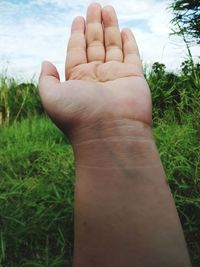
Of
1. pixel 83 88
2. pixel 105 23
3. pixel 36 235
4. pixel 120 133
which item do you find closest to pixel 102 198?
pixel 120 133

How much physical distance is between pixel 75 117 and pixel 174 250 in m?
0.58

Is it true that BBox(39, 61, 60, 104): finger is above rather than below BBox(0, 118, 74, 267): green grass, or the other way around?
above

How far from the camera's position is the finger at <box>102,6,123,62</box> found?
208 cm

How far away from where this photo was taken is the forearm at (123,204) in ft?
4.61

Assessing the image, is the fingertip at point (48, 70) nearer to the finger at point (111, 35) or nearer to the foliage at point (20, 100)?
the finger at point (111, 35)

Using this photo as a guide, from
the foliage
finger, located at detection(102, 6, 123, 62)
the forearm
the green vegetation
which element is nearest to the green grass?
the green vegetation

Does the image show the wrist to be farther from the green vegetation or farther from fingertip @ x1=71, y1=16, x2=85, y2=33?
fingertip @ x1=71, y1=16, x2=85, y2=33

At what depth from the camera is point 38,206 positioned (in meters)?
2.26

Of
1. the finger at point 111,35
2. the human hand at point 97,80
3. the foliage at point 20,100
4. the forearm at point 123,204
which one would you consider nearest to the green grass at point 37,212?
the forearm at point 123,204

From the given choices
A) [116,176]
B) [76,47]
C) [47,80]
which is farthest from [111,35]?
[116,176]

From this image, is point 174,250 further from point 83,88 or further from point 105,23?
point 105,23

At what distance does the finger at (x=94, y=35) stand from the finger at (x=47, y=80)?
0.76 ft

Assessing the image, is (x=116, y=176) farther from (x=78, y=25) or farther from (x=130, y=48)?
(x=78, y=25)

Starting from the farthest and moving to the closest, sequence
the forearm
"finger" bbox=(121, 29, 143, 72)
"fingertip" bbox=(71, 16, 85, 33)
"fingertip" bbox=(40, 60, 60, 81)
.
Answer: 1. "fingertip" bbox=(71, 16, 85, 33)
2. "finger" bbox=(121, 29, 143, 72)
3. "fingertip" bbox=(40, 60, 60, 81)
4. the forearm
